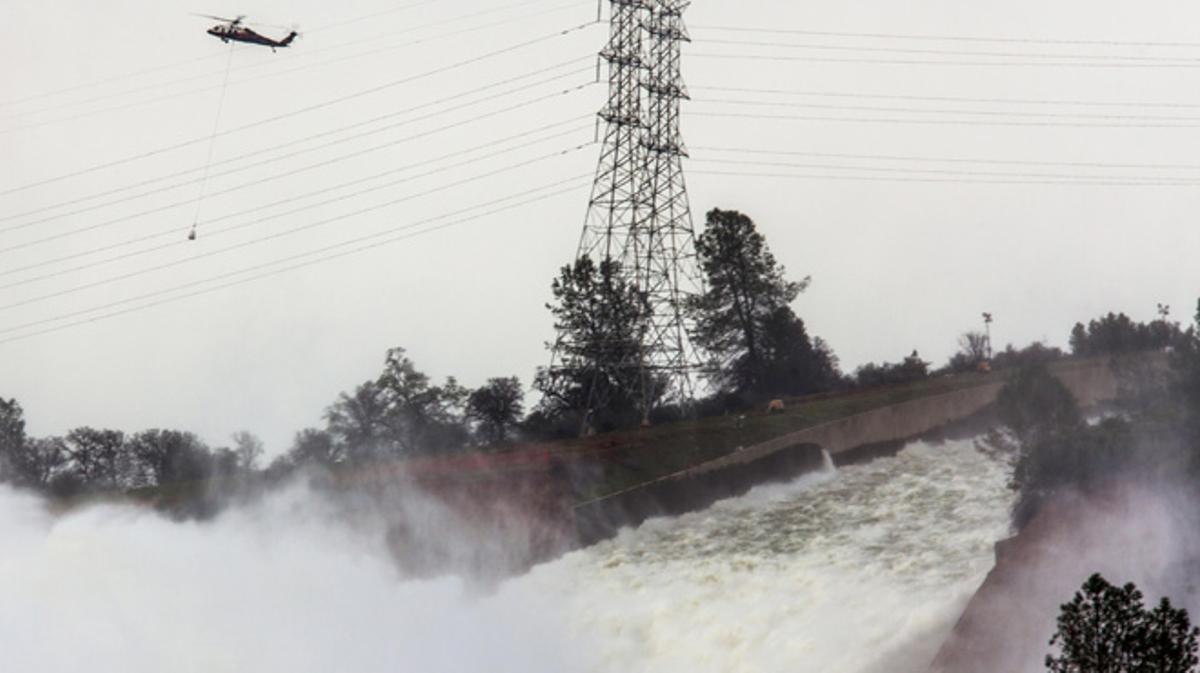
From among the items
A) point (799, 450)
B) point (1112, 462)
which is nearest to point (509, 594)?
point (799, 450)

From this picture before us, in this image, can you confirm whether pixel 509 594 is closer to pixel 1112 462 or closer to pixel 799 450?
pixel 799 450

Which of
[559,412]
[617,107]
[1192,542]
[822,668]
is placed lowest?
[822,668]

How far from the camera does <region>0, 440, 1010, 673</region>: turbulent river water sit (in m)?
32.5

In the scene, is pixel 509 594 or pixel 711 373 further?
pixel 711 373

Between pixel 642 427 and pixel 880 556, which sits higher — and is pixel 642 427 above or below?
above

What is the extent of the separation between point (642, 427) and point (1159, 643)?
4169 cm

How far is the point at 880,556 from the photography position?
3750 cm

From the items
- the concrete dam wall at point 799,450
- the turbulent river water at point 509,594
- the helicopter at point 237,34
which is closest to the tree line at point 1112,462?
the turbulent river water at point 509,594

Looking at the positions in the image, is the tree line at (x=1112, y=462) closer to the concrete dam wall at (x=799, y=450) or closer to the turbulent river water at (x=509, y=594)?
the turbulent river water at (x=509, y=594)

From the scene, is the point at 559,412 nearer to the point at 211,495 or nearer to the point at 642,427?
the point at 642,427

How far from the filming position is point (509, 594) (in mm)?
42156

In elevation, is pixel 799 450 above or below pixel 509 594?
above

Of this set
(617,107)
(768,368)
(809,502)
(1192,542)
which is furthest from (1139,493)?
(768,368)

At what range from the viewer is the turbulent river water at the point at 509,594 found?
32.5m
